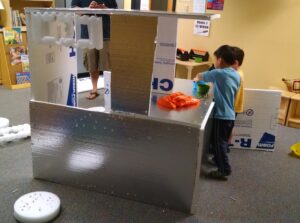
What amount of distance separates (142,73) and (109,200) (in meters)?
0.81

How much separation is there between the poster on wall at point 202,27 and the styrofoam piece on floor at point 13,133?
2681mm

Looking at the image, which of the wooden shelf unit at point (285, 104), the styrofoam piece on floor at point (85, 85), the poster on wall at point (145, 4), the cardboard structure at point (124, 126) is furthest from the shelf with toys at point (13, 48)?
the wooden shelf unit at point (285, 104)

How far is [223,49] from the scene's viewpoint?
7.06 ft

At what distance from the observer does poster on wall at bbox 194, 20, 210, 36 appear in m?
4.16

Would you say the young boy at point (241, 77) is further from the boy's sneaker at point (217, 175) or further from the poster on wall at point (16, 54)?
the poster on wall at point (16, 54)

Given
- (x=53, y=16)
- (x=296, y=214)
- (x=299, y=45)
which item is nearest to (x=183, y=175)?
(x=296, y=214)

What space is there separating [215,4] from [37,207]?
337cm

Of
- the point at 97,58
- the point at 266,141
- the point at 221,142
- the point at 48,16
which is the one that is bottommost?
the point at 266,141

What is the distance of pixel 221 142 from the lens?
7.14ft

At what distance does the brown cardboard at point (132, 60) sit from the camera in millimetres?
1565

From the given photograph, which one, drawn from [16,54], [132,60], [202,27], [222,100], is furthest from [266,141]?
[16,54]

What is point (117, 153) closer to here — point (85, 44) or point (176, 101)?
point (176, 101)

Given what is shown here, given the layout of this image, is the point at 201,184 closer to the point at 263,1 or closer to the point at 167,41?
the point at 167,41

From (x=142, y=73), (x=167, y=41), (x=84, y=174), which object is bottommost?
(x=84, y=174)
